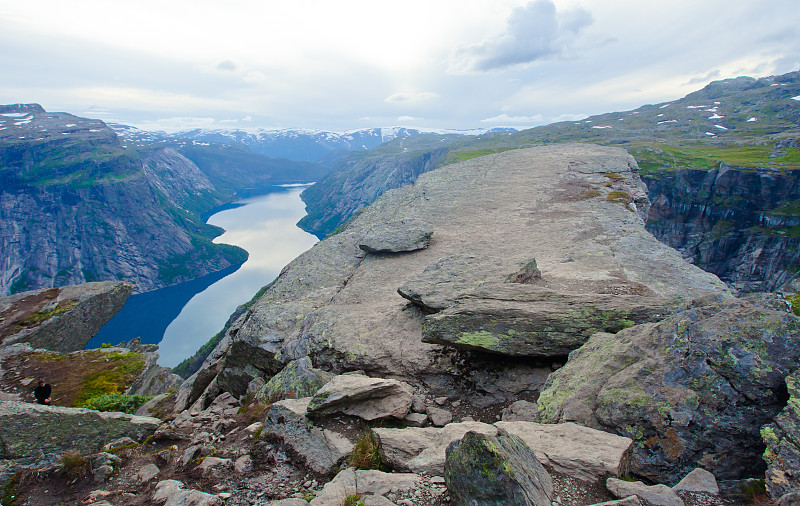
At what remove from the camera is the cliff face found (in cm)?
12406

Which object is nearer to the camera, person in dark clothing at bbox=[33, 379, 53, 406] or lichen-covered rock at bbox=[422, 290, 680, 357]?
lichen-covered rock at bbox=[422, 290, 680, 357]

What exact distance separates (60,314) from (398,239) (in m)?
39.7

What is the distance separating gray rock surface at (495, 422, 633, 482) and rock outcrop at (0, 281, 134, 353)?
4602 cm

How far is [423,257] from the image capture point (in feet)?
68.6

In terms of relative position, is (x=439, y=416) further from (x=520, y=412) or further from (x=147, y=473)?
(x=147, y=473)

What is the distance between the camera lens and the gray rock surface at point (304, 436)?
28.0 feet

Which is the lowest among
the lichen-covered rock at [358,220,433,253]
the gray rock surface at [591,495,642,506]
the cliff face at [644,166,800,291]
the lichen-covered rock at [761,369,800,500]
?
the cliff face at [644,166,800,291]

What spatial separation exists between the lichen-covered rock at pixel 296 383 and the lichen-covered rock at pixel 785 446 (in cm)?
→ 996

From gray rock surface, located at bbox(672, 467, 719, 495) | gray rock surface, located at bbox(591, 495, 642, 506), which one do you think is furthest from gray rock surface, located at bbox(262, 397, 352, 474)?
gray rock surface, located at bbox(672, 467, 719, 495)

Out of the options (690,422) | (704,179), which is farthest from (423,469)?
(704,179)

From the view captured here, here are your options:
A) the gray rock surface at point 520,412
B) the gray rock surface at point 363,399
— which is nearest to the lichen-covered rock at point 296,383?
the gray rock surface at point 363,399

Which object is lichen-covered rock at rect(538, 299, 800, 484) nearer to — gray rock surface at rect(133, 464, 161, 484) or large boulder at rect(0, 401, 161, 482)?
gray rock surface at rect(133, 464, 161, 484)

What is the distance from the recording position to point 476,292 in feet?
43.0

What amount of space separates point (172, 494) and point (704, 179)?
180514 millimetres
